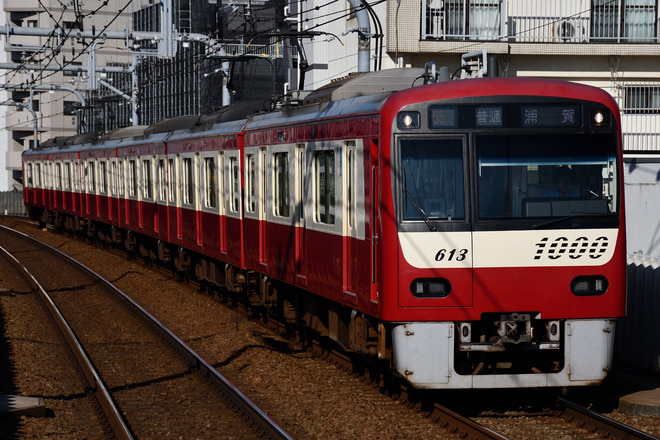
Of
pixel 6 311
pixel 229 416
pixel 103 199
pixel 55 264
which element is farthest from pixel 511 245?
pixel 103 199

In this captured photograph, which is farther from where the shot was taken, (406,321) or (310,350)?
(310,350)

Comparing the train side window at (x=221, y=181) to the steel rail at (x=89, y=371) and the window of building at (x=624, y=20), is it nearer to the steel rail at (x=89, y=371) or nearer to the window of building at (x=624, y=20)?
the steel rail at (x=89, y=371)

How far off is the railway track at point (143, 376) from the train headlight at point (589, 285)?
8.74ft

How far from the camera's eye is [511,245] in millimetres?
8500

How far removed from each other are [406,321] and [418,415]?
96 centimetres

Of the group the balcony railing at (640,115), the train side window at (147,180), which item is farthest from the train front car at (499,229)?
the balcony railing at (640,115)

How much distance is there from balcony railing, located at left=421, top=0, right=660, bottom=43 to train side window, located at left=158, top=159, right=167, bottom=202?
6.47m

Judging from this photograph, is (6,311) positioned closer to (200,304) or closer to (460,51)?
(200,304)

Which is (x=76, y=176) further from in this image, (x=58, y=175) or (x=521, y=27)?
(x=521, y=27)

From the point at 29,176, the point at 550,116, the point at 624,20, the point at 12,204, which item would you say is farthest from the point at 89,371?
the point at 12,204

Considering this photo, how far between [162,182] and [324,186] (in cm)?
1063

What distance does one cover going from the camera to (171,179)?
1984cm

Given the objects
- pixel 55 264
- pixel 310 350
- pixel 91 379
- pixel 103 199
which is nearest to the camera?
pixel 91 379

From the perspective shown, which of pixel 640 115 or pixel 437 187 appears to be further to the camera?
pixel 640 115
